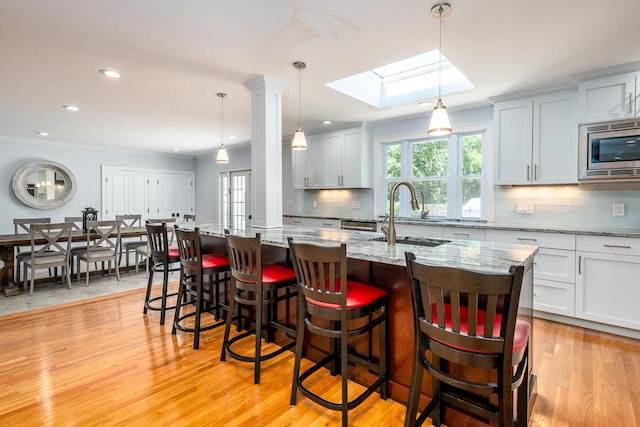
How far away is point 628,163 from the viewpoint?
287cm

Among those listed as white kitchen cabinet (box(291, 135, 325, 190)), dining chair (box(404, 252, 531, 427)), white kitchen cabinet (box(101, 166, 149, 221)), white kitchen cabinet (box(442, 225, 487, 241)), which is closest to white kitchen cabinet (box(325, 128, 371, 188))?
white kitchen cabinet (box(291, 135, 325, 190))

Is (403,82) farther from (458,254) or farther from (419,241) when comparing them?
(458,254)

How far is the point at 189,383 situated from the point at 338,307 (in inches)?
46.8

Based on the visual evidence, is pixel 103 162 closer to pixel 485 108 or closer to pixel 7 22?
pixel 7 22

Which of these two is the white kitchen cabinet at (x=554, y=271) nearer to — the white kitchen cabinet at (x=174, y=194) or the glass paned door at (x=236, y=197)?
the glass paned door at (x=236, y=197)

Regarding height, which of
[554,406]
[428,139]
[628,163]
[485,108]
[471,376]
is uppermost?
[485,108]

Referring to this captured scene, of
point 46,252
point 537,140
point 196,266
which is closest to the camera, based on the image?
point 196,266

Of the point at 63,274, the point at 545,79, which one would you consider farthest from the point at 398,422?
the point at 63,274

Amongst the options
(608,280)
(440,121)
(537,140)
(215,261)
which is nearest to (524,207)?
(537,140)

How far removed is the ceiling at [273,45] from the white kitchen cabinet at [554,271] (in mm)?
1552

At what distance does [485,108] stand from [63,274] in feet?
20.1

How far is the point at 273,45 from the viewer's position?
2480mm

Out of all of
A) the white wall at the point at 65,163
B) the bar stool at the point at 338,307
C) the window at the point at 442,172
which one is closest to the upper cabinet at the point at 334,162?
the window at the point at 442,172

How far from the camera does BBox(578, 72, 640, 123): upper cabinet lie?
111 inches
